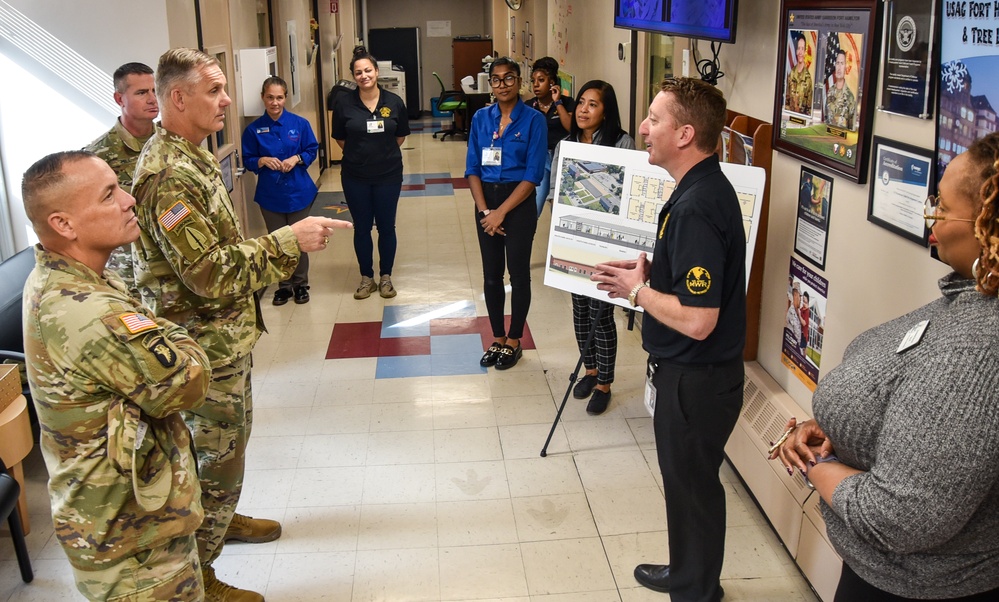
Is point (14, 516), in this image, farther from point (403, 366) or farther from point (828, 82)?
point (828, 82)

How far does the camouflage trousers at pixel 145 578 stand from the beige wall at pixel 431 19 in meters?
15.7

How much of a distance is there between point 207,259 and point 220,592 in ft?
3.64

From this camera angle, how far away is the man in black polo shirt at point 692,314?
7.32 ft

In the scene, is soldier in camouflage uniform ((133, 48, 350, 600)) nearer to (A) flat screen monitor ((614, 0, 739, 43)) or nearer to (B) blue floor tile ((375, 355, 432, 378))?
(A) flat screen monitor ((614, 0, 739, 43))

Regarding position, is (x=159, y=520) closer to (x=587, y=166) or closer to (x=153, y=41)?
(x=587, y=166)

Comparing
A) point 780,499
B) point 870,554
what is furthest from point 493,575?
point 870,554

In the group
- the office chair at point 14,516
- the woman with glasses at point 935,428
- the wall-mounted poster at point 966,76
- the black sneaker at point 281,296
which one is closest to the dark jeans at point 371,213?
the black sneaker at point 281,296

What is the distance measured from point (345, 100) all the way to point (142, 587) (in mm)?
4317

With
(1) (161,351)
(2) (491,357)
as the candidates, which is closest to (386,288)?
(2) (491,357)

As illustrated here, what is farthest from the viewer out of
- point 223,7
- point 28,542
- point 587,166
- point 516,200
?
point 223,7

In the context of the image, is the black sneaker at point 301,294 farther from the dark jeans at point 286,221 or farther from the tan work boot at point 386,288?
the tan work boot at point 386,288

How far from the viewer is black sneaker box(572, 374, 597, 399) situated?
4296 mm

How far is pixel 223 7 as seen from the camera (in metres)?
5.73

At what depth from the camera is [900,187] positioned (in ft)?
7.56
